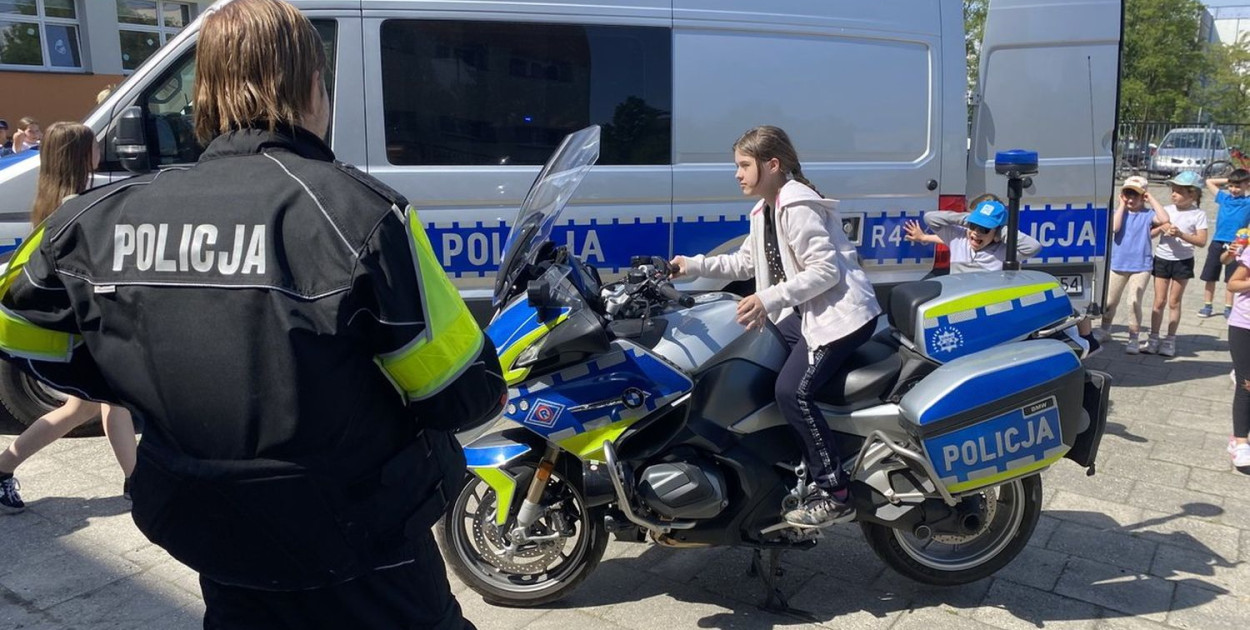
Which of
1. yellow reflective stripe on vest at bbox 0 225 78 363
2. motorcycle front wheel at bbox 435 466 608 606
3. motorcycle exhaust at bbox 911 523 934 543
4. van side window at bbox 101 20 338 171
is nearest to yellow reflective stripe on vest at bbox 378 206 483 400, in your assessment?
yellow reflective stripe on vest at bbox 0 225 78 363

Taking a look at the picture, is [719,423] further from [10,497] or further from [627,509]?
[10,497]

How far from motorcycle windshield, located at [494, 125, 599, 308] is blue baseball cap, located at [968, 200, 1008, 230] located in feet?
8.93

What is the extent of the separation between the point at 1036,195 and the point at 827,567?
10.3ft

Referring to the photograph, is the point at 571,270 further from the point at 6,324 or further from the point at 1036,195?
the point at 1036,195

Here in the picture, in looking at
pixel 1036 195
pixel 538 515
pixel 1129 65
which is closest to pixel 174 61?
pixel 538 515

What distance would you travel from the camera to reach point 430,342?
1.55 m

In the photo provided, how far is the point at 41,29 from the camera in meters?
16.6

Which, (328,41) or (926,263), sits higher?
(328,41)

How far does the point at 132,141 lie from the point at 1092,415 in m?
4.25

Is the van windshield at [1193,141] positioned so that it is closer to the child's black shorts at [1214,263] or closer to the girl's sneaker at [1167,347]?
the child's black shorts at [1214,263]

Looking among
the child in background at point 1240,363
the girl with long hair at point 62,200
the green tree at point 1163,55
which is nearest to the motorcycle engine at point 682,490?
the girl with long hair at point 62,200

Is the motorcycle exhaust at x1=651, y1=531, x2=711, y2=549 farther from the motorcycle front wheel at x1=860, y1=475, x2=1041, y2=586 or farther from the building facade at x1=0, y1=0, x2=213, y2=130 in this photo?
the building facade at x1=0, y1=0, x2=213, y2=130

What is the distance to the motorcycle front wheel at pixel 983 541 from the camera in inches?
131

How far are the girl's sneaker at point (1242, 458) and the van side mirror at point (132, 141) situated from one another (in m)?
5.46
